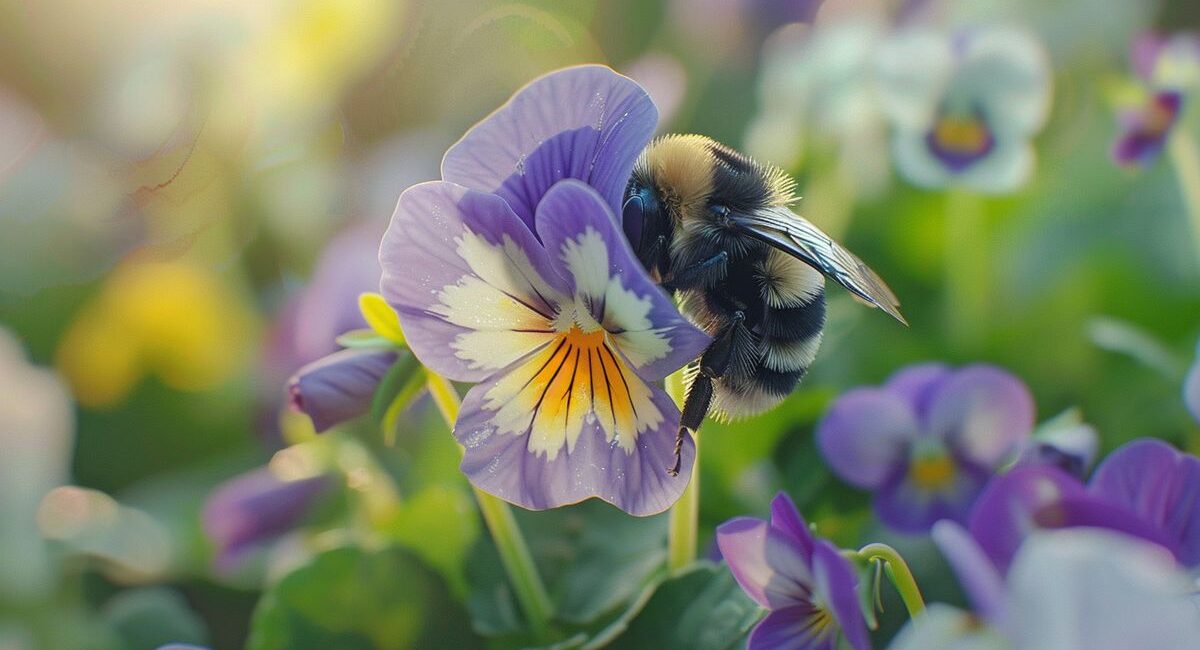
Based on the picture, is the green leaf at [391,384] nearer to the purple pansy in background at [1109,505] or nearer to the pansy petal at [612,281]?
the pansy petal at [612,281]

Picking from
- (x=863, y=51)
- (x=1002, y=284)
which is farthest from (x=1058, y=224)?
(x=863, y=51)

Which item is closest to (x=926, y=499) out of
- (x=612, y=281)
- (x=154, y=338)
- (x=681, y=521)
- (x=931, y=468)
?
(x=931, y=468)

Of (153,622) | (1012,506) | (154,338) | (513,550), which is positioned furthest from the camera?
(154,338)

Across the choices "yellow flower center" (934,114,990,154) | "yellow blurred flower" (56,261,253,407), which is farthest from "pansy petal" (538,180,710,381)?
"yellow blurred flower" (56,261,253,407)

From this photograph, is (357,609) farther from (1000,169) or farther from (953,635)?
(1000,169)

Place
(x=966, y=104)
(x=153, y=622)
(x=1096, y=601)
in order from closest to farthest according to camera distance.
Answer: (x=1096, y=601)
(x=153, y=622)
(x=966, y=104)

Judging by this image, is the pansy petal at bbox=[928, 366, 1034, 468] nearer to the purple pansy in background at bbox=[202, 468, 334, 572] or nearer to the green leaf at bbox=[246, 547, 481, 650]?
the green leaf at bbox=[246, 547, 481, 650]

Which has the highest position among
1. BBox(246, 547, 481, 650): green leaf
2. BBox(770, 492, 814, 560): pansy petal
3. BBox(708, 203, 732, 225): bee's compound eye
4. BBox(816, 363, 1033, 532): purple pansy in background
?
BBox(708, 203, 732, 225): bee's compound eye
